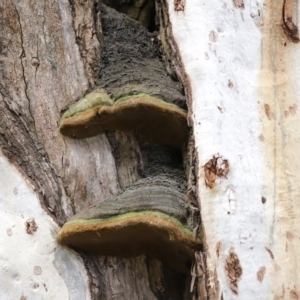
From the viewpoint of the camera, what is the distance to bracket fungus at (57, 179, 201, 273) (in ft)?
3.89

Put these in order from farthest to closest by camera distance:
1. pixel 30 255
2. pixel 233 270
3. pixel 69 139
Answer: pixel 69 139 < pixel 30 255 < pixel 233 270

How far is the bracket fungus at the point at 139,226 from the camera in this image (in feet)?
3.89

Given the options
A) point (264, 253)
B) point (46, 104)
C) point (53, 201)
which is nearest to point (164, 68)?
point (46, 104)

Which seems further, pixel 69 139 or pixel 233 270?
pixel 69 139

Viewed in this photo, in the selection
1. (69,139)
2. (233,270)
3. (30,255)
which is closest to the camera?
(233,270)

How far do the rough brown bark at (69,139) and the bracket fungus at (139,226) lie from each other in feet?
0.19

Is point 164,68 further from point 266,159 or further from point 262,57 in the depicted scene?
point 266,159

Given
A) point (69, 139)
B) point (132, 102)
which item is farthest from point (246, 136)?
point (69, 139)

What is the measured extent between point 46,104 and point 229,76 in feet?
1.32

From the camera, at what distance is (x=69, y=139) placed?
1396mm

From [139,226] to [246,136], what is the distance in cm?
26

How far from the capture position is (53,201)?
1.33 meters

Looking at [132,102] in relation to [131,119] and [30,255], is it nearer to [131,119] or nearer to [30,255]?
[131,119]

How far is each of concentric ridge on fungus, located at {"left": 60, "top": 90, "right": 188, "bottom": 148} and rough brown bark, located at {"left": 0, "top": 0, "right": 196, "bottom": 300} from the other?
0.03 metres
